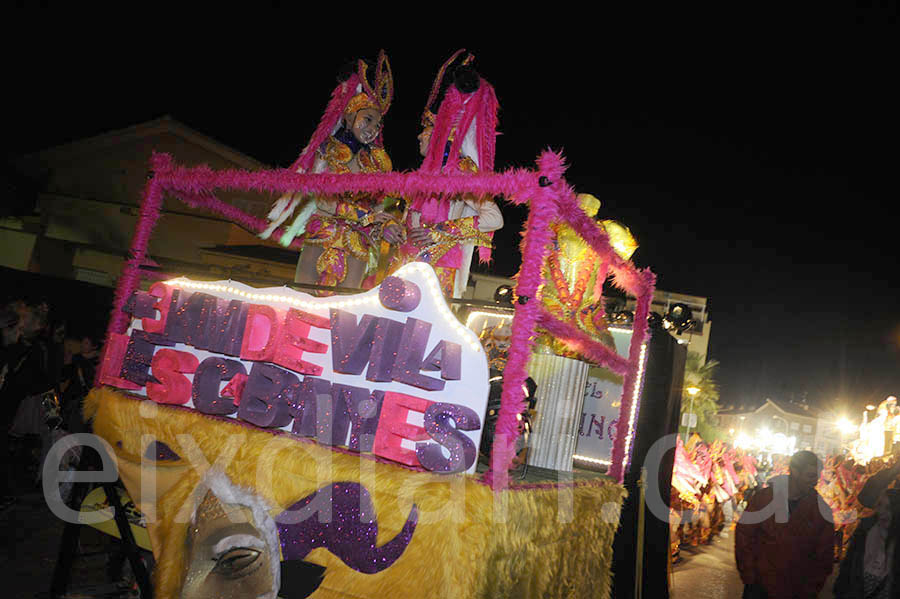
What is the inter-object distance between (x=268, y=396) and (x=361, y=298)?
0.72 meters

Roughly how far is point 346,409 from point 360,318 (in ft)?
1.44

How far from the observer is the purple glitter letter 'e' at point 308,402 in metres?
2.95

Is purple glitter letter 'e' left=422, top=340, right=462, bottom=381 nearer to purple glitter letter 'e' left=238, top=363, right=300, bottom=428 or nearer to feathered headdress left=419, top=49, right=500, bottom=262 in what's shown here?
purple glitter letter 'e' left=238, top=363, right=300, bottom=428

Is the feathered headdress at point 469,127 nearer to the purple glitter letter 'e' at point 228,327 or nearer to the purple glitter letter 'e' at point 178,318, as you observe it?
the purple glitter letter 'e' at point 228,327

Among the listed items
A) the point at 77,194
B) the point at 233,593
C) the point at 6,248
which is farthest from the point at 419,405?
the point at 6,248

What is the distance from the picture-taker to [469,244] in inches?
161

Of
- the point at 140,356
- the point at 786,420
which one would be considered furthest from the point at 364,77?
the point at 786,420

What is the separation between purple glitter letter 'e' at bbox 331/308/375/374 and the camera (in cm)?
288

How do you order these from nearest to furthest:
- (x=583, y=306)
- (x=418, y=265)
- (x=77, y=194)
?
(x=418, y=265)
(x=583, y=306)
(x=77, y=194)

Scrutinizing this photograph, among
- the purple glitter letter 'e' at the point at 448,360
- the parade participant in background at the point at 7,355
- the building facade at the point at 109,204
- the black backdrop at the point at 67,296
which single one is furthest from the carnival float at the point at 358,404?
the building facade at the point at 109,204

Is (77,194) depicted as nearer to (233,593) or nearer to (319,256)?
(319,256)

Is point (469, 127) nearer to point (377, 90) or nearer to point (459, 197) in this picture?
point (459, 197)

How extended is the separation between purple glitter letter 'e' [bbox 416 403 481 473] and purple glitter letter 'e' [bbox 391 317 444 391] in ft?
0.43

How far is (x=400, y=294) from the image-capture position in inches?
109
